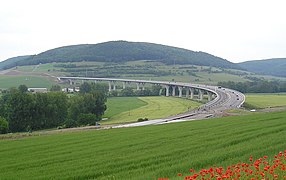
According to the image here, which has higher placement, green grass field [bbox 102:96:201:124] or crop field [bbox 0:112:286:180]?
crop field [bbox 0:112:286:180]

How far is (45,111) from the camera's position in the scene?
312ft

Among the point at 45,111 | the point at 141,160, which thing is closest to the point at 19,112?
the point at 45,111

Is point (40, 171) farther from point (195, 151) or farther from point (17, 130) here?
point (17, 130)

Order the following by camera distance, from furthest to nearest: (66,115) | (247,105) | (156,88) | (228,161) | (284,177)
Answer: (156,88), (247,105), (66,115), (228,161), (284,177)

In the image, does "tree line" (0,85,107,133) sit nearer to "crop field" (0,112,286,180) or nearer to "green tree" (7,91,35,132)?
"green tree" (7,91,35,132)

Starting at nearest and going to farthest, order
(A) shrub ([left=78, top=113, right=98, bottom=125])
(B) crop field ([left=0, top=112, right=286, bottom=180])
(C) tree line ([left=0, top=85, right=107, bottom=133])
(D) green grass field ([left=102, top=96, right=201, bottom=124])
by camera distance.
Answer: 1. (B) crop field ([left=0, top=112, right=286, bottom=180])
2. (A) shrub ([left=78, top=113, right=98, bottom=125])
3. (C) tree line ([left=0, top=85, right=107, bottom=133])
4. (D) green grass field ([left=102, top=96, right=201, bottom=124])

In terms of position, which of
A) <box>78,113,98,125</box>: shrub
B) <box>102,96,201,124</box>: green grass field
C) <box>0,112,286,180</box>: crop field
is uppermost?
<box>0,112,286,180</box>: crop field

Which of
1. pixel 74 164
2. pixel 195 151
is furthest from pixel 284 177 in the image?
pixel 74 164

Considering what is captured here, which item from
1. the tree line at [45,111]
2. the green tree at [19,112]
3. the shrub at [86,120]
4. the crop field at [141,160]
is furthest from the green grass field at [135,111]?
the crop field at [141,160]

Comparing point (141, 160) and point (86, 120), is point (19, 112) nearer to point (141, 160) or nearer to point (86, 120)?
point (86, 120)

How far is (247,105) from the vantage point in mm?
113375

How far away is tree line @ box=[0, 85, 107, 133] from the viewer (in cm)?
9009

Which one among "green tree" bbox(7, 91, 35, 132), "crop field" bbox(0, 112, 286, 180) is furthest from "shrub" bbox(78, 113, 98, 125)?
"crop field" bbox(0, 112, 286, 180)

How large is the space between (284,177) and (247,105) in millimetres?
105934
